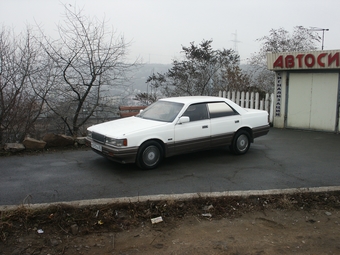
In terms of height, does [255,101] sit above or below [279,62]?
below

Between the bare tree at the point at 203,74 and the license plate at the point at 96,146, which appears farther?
the bare tree at the point at 203,74

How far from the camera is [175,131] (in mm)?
7312

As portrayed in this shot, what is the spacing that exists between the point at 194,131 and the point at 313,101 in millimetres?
7038

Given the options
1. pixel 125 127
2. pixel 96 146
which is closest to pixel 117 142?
pixel 125 127

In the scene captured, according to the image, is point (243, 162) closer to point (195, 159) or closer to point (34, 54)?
point (195, 159)

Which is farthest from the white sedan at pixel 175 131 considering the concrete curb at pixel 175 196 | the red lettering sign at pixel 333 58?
the red lettering sign at pixel 333 58

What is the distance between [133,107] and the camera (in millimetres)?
13078

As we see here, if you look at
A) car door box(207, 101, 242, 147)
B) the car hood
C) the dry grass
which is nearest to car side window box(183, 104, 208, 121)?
car door box(207, 101, 242, 147)

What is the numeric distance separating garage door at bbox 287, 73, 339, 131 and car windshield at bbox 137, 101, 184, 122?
692 cm

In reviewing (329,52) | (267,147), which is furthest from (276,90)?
(267,147)

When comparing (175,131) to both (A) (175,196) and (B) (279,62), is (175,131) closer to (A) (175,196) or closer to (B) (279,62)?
(A) (175,196)

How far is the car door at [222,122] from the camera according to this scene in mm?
7984

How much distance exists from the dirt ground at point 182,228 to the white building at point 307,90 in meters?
7.78

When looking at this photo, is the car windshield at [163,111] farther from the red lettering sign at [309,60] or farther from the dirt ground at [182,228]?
the red lettering sign at [309,60]
